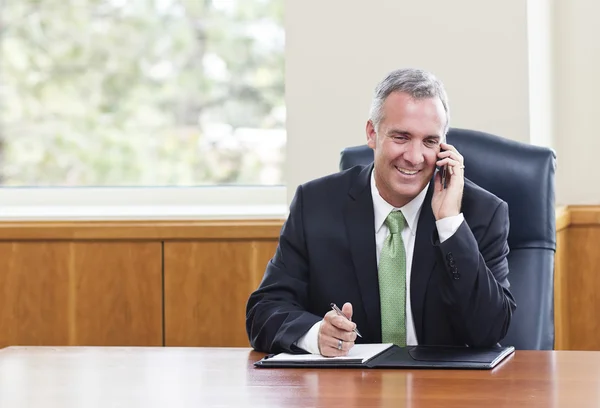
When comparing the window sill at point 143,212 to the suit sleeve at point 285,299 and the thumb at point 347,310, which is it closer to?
the suit sleeve at point 285,299

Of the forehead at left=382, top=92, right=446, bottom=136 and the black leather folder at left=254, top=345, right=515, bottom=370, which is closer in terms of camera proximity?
the black leather folder at left=254, top=345, right=515, bottom=370

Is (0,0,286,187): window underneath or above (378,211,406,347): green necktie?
above

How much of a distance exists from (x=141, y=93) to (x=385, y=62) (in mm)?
1239

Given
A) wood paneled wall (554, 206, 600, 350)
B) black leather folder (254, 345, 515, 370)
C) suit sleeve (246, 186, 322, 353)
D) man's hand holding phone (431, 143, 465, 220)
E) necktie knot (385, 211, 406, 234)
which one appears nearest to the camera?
black leather folder (254, 345, 515, 370)

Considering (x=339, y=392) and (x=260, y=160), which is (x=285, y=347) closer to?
(x=339, y=392)

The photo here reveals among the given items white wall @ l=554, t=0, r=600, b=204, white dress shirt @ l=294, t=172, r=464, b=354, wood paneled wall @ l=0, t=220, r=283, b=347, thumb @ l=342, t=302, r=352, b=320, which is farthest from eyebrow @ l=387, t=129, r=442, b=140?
white wall @ l=554, t=0, r=600, b=204

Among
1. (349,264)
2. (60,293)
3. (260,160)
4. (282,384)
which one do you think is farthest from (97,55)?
(282,384)

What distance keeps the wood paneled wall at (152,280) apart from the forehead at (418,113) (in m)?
1.13

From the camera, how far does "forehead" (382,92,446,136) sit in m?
2.44

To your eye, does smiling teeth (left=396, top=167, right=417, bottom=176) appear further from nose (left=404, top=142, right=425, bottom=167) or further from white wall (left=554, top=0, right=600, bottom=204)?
white wall (left=554, top=0, right=600, bottom=204)

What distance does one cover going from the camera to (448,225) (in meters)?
2.36

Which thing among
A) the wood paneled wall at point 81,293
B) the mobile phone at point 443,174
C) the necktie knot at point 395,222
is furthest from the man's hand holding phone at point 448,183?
the wood paneled wall at point 81,293

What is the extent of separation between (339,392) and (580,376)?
0.49 meters

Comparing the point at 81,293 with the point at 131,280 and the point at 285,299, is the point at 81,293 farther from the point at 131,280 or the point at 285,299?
the point at 285,299
